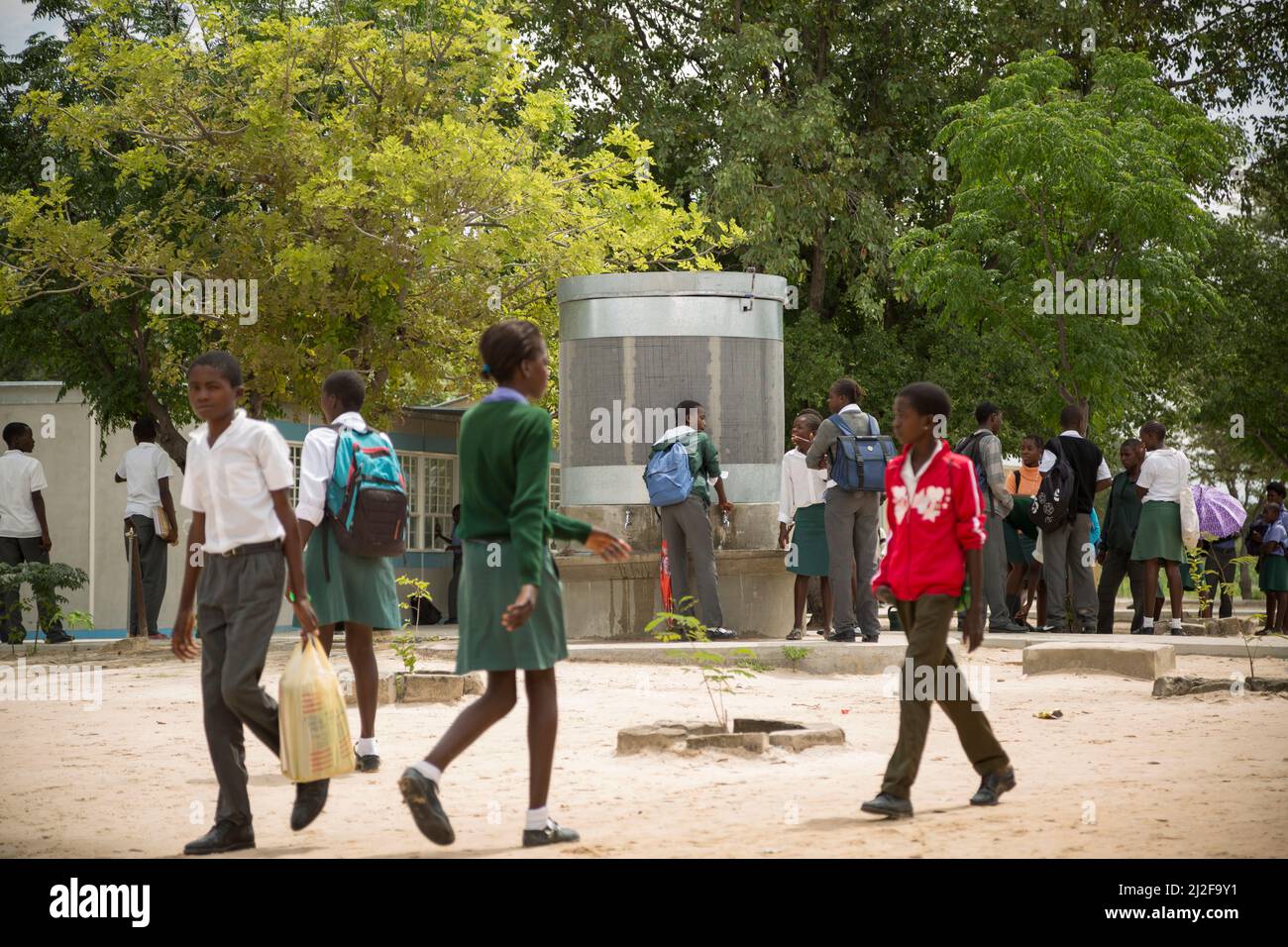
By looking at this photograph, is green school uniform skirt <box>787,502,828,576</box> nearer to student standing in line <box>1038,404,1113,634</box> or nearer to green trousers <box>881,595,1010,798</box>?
student standing in line <box>1038,404,1113,634</box>

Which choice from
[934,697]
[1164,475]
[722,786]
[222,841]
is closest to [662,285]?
[1164,475]

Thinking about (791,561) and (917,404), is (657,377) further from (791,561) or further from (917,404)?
(917,404)

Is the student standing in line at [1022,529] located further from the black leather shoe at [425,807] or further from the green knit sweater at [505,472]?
the black leather shoe at [425,807]

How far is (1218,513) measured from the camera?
16.8 m

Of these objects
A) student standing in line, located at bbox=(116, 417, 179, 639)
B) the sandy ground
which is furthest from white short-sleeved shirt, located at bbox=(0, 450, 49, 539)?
the sandy ground

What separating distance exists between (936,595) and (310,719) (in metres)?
2.46

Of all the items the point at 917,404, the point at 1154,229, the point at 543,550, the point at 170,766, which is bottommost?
the point at 170,766

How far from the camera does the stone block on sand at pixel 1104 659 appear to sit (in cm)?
1138

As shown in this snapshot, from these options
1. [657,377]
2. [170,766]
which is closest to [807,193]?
[657,377]

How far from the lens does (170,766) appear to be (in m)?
8.06

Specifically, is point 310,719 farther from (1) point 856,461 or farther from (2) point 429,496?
(2) point 429,496

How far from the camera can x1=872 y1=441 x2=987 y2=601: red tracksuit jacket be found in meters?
6.53
